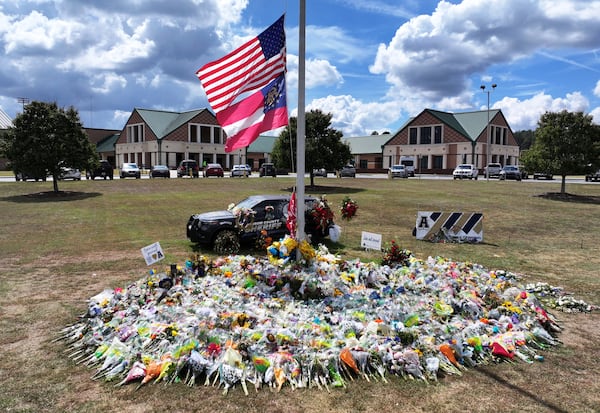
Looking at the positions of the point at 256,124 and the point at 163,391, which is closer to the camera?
the point at 163,391

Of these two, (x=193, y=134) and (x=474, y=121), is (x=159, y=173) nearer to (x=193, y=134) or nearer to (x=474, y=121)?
(x=193, y=134)

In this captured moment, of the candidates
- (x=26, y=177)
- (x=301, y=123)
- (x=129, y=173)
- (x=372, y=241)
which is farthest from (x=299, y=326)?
(x=129, y=173)

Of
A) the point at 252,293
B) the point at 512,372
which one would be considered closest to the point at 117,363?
the point at 252,293

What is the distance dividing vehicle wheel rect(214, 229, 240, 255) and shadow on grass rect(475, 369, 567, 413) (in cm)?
739

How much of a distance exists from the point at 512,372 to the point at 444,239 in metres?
Result: 8.67

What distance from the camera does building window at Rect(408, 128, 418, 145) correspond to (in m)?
70.1

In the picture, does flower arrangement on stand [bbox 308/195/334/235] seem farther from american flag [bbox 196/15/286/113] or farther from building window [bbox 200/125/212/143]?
building window [bbox 200/125/212/143]

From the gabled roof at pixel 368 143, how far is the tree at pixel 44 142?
5522cm

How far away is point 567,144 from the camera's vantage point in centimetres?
2622

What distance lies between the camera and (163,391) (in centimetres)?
451

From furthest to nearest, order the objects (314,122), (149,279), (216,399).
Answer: (314,122), (149,279), (216,399)

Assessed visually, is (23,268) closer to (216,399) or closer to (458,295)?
(216,399)

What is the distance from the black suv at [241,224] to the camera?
1121cm

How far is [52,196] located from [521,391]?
29277mm
